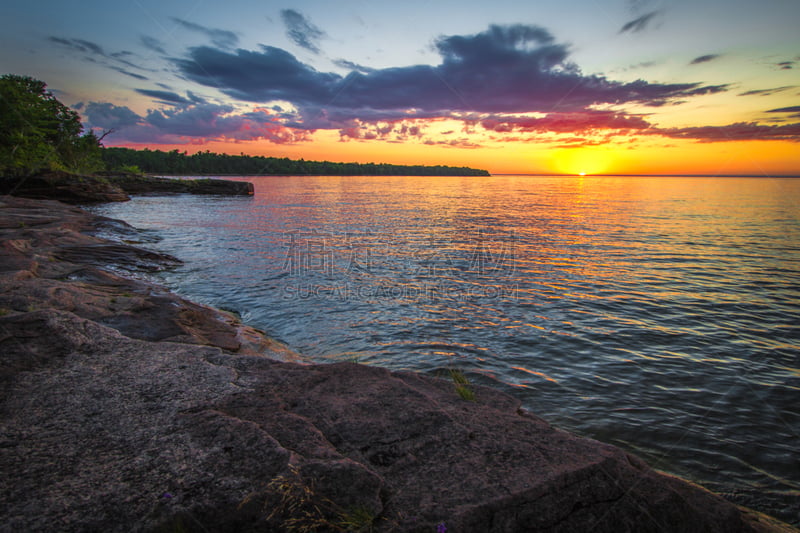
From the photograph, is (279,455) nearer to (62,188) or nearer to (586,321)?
(586,321)

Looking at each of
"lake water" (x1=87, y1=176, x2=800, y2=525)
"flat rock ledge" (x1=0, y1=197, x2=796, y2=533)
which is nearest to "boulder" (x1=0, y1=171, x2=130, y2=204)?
"lake water" (x1=87, y1=176, x2=800, y2=525)

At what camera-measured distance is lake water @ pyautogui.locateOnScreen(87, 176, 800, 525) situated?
6.73 m

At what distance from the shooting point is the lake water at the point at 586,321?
673 centimetres

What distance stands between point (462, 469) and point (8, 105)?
5922 centimetres

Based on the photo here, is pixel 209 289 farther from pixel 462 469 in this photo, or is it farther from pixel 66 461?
pixel 462 469

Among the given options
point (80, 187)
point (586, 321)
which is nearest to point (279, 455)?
point (586, 321)

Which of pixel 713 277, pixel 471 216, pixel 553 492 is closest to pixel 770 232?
pixel 713 277

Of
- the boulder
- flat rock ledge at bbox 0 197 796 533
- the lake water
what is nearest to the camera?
flat rock ledge at bbox 0 197 796 533

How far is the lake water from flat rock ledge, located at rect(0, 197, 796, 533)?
6.28 feet

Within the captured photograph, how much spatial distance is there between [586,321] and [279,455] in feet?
35.1

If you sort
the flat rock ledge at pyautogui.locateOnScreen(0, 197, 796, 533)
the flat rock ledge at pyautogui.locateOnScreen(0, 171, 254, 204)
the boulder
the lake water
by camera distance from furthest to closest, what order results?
1. the flat rock ledge at pyautogui.locateOnScreen(0, 171, 254, 204)
2. the boulder
3. the lake water
4. the flat rock ledge at pyautogui.locateOnScreen(0, 197, 796, 533)

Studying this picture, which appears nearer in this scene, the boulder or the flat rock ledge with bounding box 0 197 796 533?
the flat rock ledge with bounding box 0 197 796 533

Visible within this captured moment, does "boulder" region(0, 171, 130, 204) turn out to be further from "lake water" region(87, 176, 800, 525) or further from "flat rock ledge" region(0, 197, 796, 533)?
"flat rock ledge" region(0, 197, 796, 533)

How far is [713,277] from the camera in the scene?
17172 mm
